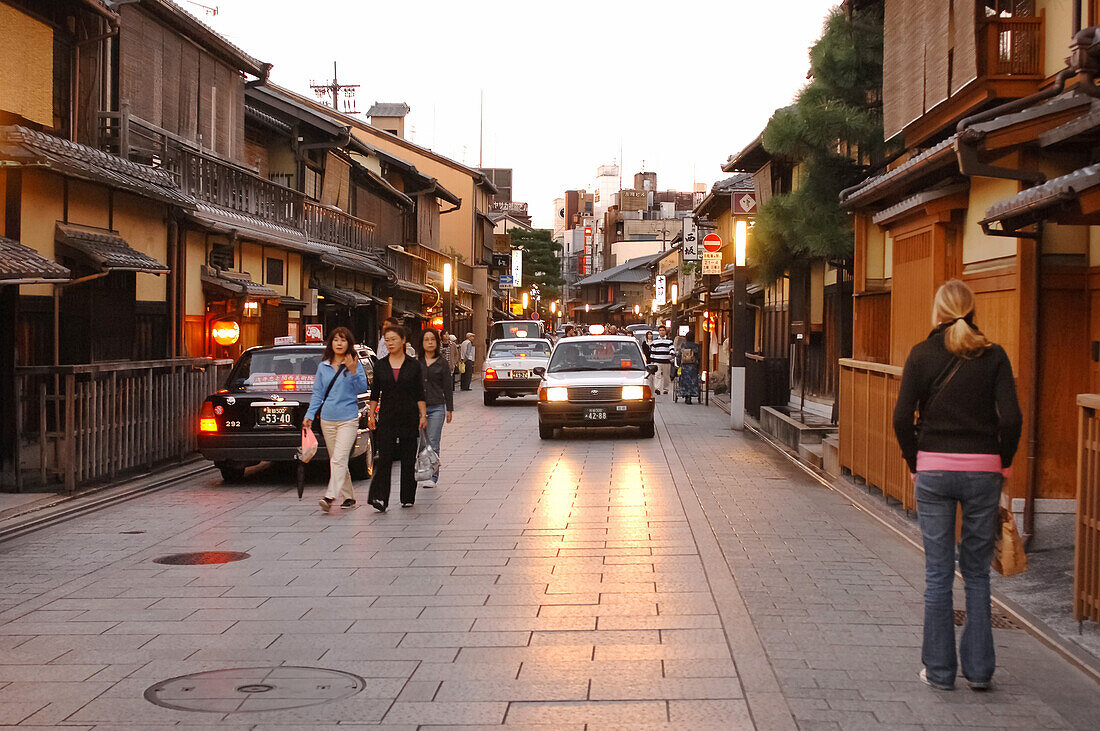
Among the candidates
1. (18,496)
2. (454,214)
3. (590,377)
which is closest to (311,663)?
(18,496)

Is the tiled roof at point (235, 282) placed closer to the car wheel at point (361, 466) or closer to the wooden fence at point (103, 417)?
the wooden fence at point (103, 417)

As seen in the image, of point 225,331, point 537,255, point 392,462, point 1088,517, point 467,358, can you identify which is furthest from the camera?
point 537,255

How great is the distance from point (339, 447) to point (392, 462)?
63 centimetres

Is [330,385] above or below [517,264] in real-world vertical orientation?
below

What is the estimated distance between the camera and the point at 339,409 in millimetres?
12367

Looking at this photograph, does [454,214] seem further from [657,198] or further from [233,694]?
[657,198]

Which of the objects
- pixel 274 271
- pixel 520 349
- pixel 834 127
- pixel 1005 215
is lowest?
pixel 520 349

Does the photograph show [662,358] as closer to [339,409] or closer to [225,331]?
[225,331]

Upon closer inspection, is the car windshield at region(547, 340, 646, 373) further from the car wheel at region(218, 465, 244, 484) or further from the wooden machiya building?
the car wheel at region(218, 465, 244, 484)

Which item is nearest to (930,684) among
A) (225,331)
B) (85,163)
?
(85,163)

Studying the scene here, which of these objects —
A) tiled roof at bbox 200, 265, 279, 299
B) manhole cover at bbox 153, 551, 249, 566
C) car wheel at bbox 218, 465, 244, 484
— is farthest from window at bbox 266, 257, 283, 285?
manhole cover at bbox 153, 551, 249, 566

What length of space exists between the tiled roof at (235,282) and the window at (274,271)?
1523 millimetres

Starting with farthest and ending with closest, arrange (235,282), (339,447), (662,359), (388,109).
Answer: (388,109), (662,359), (235,282), (339,447)

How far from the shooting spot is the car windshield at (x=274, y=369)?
14.5m
